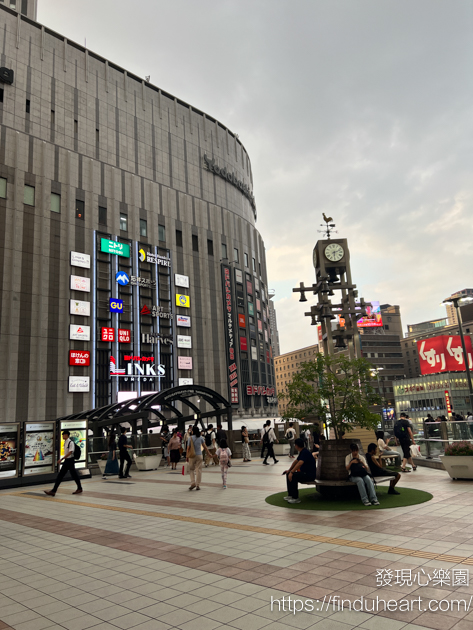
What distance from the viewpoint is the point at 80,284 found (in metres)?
41.9

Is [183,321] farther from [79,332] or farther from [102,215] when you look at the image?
[102,215]

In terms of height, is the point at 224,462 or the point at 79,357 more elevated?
the point at 79,357

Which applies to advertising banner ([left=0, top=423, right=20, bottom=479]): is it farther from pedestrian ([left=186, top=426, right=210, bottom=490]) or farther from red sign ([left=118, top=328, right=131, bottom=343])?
red sign ([left=118, top=328, right=131, bottom=343])

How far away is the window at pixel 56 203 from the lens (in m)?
42.3

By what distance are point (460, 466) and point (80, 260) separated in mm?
37746

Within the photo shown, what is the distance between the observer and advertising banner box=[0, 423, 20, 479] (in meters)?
16.9

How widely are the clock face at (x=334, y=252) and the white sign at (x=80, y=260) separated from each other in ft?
73.4

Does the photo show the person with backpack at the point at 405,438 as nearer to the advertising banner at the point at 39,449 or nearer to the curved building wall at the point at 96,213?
the advertising banner at the point at 39,449

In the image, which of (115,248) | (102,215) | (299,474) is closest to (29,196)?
(102,215)

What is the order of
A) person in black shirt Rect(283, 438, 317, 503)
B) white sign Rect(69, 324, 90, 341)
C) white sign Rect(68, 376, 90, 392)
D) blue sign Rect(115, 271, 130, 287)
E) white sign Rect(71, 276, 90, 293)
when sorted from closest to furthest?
1. person in black shirt Rect(283, 438, 317, 503)
2. white sign Rect(68, 376, 90, 392)
3. white sign Rect(69, 324, 90, 341)
4. white sign Rect(71, 276, 90, 293)
5. blue sign Rect(115, 271, 130, 287)

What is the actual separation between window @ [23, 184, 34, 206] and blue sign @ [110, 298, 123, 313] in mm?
11325

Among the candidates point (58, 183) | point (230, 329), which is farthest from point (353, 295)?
point (58, 183)

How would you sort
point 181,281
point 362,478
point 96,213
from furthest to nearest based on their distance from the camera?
point 181,281 → point 96,213 → point 362,478

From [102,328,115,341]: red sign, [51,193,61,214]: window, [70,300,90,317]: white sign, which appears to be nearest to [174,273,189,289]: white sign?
[102,328,115,341]: red sign
